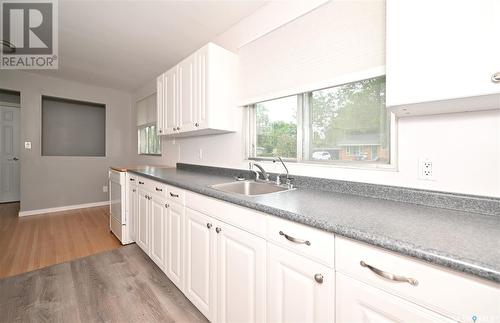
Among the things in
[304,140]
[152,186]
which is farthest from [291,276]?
[152,186]

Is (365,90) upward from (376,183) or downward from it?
upward

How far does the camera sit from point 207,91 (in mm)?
2086

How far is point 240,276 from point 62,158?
4601mm

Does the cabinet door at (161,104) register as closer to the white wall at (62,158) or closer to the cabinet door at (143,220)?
the cabinet door at (143,220)

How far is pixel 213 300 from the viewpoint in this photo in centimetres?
137

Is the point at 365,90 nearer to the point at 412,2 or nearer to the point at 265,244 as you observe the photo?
the point at 412,2

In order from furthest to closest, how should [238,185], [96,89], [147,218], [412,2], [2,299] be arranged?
[96,89]
[147,218]
[238,185]
[2,299]
[412,2]

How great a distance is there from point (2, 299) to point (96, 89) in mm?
3893

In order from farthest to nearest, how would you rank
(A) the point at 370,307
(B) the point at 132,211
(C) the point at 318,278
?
(B) the point at 132,211
(C) the point at 318,278
(A) the point at 370,307

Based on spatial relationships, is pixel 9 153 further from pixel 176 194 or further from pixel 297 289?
pixel 297 289

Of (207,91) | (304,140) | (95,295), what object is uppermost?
(207,91)

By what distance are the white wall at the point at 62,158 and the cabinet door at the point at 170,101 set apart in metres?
2.57

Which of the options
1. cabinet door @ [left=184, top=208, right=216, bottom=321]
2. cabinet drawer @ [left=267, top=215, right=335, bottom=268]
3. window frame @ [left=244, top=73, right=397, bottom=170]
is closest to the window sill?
window frame @ [left=244, top=73, right=397, bottom=170]

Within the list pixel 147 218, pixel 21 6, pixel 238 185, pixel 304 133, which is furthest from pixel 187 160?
pixel 21 6
